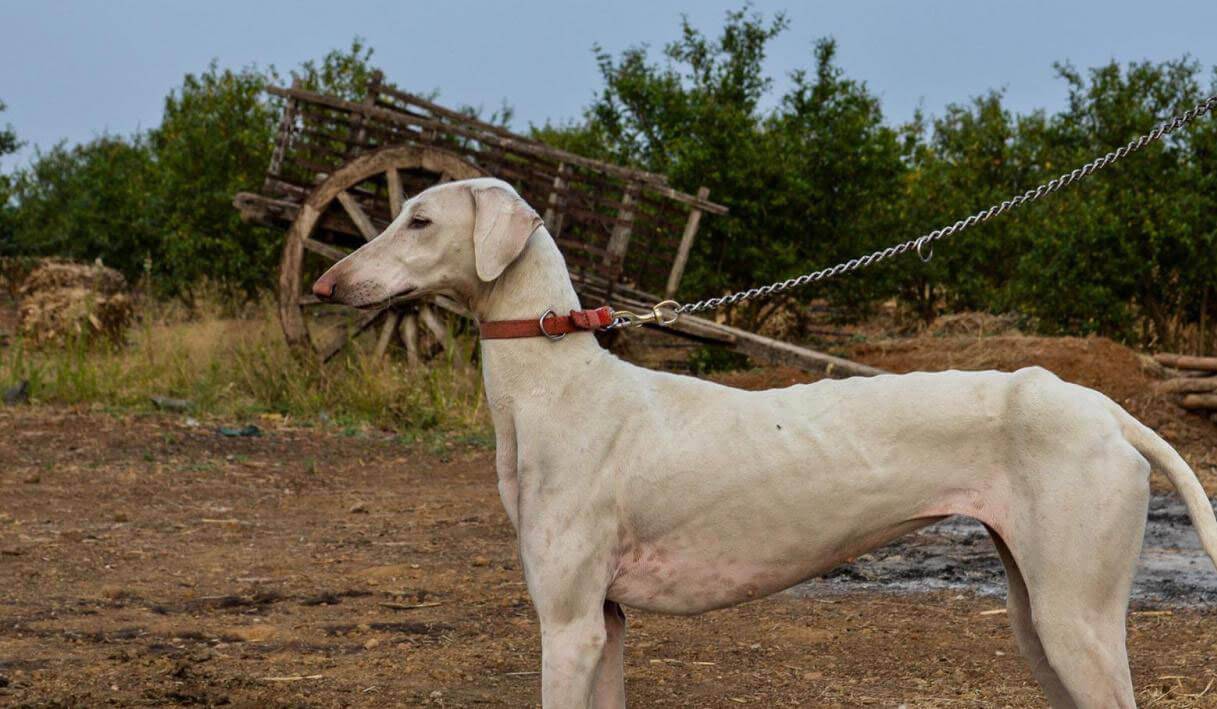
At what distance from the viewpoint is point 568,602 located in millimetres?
3285

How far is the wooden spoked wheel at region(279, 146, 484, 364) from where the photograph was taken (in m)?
11.4

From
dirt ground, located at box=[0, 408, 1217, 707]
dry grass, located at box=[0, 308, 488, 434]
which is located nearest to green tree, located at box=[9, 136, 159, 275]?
dry grass, located at box=[0, 308, 488, 434]

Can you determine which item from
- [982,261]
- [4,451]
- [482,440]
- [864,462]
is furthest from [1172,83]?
[864,462]

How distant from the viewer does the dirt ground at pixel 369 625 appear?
4715 mm

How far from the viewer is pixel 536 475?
3.38 meters

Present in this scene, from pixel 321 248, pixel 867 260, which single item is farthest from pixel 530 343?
pixel 321 248

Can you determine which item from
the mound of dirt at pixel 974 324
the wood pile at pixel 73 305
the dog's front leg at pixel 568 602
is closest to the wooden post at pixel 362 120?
the wood pile at pixel 73 305

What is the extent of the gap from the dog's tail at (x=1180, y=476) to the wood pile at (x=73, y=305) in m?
12.0

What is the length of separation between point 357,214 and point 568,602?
28.6 ft

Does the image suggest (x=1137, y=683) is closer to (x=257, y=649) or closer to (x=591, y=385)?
(x=591, y=385)

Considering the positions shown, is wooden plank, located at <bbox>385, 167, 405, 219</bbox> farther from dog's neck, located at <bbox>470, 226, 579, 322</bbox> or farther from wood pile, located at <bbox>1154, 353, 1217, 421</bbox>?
dog's neck, located at <bbox>470, 226, 579, 322</bbox>

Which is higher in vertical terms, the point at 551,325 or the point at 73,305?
the point at 73,305

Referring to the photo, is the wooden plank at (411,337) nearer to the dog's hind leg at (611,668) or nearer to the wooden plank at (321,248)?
the wooden plank at (321,248)

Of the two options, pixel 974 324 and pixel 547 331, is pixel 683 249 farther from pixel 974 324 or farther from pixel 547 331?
pixel 547 331
